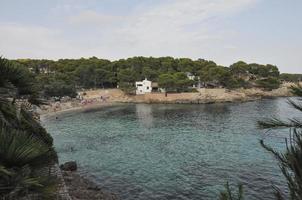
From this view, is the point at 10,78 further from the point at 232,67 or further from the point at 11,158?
the point at 232,67

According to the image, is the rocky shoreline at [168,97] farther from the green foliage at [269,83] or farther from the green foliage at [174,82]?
the green foliage at [269,83]

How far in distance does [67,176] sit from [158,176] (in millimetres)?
7526

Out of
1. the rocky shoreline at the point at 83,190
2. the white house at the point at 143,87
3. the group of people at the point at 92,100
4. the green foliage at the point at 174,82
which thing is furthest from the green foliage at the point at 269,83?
the rocky shoreline at the point at 83,190

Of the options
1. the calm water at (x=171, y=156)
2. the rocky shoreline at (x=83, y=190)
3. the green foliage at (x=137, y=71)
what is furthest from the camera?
the green foliage at (x=137, y=71)

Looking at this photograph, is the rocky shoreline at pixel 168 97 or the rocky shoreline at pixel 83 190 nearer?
the rocky shoreline at pixel 83 190

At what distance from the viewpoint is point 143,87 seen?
110 m

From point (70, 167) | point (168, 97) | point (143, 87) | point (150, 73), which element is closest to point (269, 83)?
point (168, 97)

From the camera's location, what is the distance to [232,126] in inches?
2142

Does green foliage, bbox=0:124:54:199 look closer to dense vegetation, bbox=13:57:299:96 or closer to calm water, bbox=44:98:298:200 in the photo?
calm water, bbox=44:98:298:200

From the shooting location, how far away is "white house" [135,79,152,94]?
110 m

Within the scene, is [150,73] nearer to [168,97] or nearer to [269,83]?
[168,97]

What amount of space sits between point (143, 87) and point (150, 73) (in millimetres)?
7076

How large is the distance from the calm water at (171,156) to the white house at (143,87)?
48178 millimetres

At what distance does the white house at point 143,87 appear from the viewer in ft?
359
